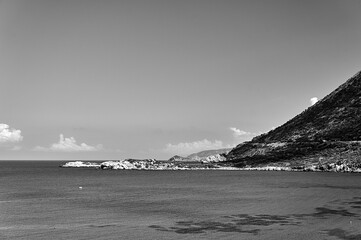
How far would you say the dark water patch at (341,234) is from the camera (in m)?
45.4

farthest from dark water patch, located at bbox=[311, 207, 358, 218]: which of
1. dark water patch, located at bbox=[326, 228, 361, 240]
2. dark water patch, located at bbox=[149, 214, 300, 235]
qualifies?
dark water patch, located at bbox=[326, 228, 361, 240]

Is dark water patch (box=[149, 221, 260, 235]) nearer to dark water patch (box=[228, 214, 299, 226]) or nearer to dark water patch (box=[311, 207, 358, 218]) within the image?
dark water patch (box=[228, 214, 299, 226])

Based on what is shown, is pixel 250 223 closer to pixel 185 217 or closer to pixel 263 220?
pixel 263 220

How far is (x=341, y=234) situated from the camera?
47.3m

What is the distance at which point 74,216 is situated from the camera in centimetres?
6334

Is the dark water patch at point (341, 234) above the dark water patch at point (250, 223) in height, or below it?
below

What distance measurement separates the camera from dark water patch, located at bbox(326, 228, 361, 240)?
149 ft

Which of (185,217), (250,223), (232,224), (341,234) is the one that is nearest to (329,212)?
(250,223)

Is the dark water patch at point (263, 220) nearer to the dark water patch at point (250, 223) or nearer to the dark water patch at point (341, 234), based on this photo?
the dark water patch at point (250, 223)

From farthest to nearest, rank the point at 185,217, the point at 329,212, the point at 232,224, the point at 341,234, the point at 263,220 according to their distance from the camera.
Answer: the point at 329,212, the point at 185,217, the point at 263,220, the point at 232,224, the point at 341,234

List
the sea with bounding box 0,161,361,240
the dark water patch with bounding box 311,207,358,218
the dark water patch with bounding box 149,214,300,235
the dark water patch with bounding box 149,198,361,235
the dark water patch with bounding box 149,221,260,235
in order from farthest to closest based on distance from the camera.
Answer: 1. the dark water patch with bounding box 311,207,358,218
2. the dark water patch with bounding box 149,214,300,235
3. the dark water patch with bounding box 149,198,361,235
4. the dark water patch with bounding box 149,221,260,235
5. the sea with bounding box 0,161,361,240

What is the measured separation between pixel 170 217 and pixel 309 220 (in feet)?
70.9

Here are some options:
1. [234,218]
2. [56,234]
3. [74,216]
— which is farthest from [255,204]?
[56,234]

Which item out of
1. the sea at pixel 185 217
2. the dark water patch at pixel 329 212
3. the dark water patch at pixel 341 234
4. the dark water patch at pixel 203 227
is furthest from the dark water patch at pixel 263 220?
the dark water patch at pixel 341 234
